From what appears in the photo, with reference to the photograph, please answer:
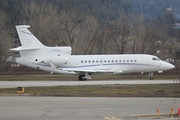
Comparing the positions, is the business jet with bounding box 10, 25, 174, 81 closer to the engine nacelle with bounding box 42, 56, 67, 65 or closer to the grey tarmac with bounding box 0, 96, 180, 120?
the engine nacelle with bounding box 42, 56, 67, 65

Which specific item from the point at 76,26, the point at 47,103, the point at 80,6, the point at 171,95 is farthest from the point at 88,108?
the point at 80,6

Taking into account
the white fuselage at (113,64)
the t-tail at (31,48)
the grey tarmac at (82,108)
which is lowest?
the grey tarmac at (82,108)

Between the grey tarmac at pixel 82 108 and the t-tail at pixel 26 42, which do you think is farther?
the t-tail at pixel 26 42

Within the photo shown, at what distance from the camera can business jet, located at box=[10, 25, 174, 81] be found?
136 feet

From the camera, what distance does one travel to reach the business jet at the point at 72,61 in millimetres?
41312

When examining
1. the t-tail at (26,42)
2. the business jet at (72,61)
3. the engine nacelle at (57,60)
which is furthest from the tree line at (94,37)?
the t-tail at (26,42)

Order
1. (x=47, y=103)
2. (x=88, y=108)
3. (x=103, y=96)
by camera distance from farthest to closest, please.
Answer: (x=103, y=96) < (x=47, y=103) < (x=88, y=108)

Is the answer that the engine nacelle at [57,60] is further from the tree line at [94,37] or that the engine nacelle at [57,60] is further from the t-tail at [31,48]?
the tree line at [94,37]

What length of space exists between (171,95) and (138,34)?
49.2m

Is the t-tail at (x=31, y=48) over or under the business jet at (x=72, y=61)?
over

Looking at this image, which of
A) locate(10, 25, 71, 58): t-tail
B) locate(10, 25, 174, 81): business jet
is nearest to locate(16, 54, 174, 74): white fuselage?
locate(10, 25, 174, 81): business jet

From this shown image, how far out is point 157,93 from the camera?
25.8m

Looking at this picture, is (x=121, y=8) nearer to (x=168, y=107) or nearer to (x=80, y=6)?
(x=80, y=6)

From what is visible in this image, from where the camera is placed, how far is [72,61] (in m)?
42.5
